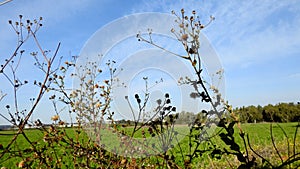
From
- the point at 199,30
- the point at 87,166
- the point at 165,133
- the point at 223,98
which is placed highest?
the point at 199,30

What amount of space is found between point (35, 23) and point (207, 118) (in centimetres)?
154

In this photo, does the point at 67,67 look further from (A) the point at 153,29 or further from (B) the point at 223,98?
(B) the point at 223,98

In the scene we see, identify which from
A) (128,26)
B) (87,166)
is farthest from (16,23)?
(87,166)

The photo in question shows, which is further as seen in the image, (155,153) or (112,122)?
(112,122)

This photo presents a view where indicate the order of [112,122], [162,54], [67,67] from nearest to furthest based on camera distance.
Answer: [162,54] < [112,122] < [67,67]

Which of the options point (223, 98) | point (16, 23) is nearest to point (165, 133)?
point (223, 98)

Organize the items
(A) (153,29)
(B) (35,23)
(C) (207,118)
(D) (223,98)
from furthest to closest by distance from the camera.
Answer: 1. (B) (35,23)
2. (A) (153,29)
3. (C) (207,118)
4. (D) (223,98)

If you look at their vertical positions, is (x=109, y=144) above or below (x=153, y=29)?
below

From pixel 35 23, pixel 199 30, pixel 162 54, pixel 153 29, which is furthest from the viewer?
pixel 35 23

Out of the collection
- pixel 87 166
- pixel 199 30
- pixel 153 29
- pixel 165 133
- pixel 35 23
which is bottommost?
pixel 87 166

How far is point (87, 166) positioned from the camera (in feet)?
7.36

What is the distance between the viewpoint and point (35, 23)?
6.96ft

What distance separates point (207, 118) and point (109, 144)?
1.39m

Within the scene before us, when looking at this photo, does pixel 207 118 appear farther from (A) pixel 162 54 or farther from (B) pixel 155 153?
(B) pixel 155 153
